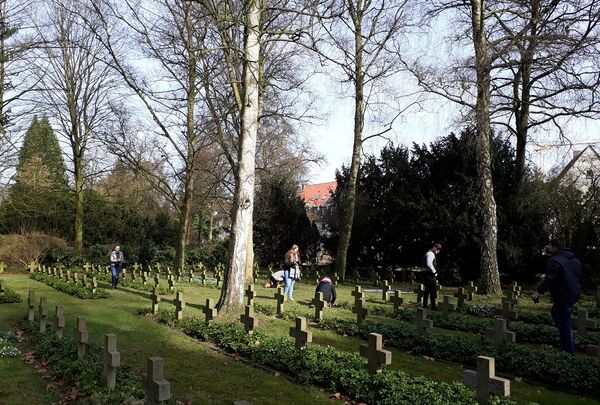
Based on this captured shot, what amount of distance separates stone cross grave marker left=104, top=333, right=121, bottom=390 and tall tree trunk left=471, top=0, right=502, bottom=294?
13353mm

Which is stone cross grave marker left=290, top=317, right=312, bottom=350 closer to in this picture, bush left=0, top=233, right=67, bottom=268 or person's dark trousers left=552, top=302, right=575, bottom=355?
person's dark trousers left=552, top=302, right=575, bottom=355

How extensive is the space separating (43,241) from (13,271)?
2.26m

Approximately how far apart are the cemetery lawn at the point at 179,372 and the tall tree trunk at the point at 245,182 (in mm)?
1515

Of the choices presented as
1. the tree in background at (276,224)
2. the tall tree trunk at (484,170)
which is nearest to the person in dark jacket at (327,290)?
the tall tree trunk at (484,170)

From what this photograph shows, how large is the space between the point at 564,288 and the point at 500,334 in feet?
4.06

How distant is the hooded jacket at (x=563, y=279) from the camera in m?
7.66

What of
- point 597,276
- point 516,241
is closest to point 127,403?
point 516,241

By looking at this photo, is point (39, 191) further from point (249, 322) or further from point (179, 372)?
point (179, 372)

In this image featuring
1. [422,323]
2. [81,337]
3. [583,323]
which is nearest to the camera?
[81,337]

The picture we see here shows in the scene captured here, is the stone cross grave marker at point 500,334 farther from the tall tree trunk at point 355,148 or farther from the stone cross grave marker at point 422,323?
the tall tree trunk at point 355,148

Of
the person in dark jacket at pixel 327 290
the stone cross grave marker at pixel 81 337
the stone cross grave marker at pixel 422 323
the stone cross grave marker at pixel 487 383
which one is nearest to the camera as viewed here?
the stone cross grave marker at pixel 487 383

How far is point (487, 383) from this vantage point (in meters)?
4.91

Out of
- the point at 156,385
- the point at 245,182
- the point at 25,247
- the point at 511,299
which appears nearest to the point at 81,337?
the point at 156,385

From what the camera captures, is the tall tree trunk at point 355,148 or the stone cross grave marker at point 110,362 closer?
the stone cross grave marker at point 110,362
